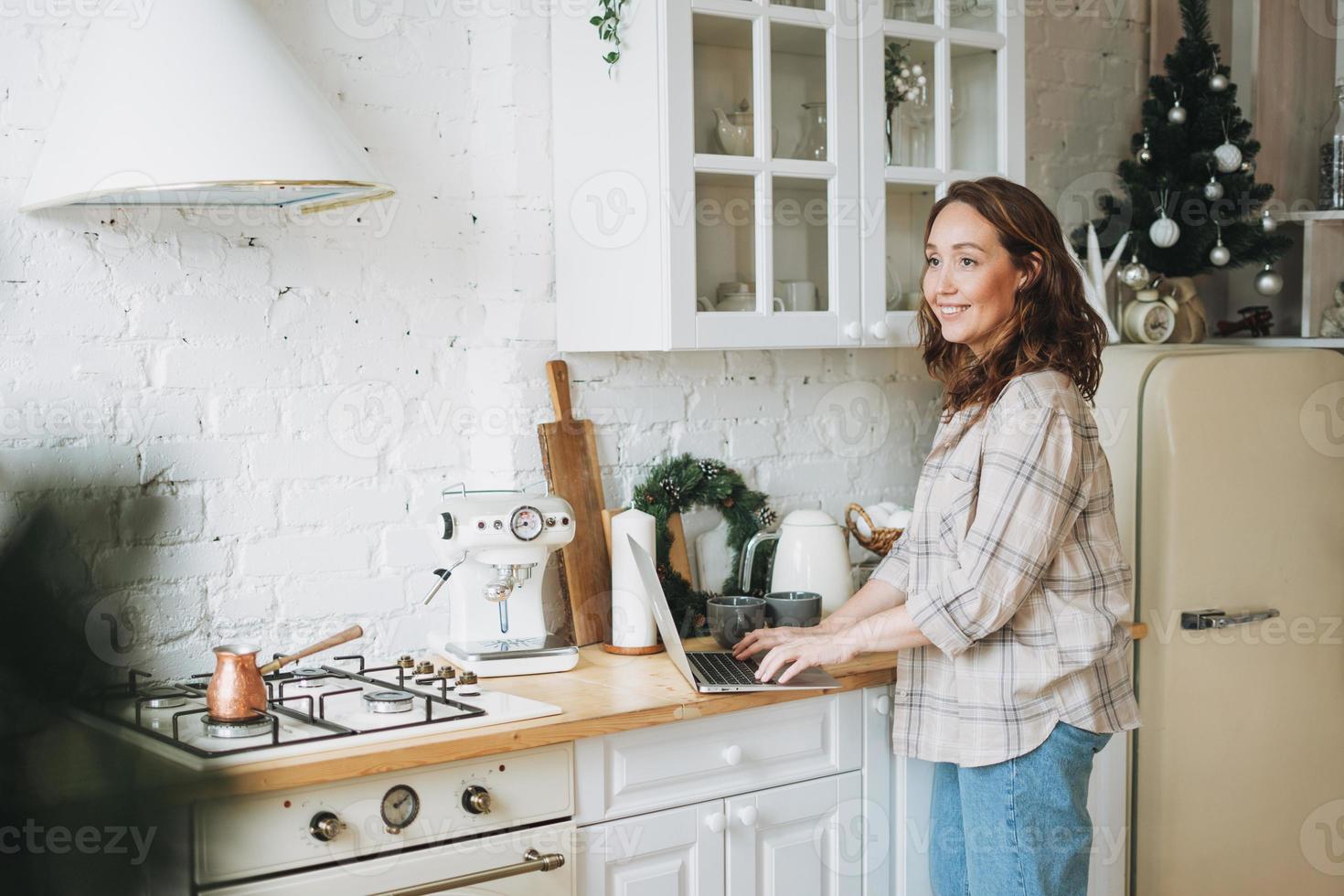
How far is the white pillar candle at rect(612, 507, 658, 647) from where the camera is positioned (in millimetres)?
2389

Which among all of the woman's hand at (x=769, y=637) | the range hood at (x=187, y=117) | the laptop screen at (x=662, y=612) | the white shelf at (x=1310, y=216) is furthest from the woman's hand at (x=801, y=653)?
the white shelf at (x=1310, y=216)

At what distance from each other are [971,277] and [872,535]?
83cm

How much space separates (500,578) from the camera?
221 cm

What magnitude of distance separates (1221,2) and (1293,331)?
2.94 ft

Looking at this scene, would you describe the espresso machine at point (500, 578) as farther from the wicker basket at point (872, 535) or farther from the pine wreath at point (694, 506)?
the wicker basket at point (872, 535)

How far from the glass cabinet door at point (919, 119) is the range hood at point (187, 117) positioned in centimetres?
104

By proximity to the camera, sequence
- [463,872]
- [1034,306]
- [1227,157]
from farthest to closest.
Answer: [1227,157] → [1034,306] → [463,872]

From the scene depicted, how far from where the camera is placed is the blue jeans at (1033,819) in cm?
200

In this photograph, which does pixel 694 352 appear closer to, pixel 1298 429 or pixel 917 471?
pixel 917 471

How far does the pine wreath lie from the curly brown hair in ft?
2.33

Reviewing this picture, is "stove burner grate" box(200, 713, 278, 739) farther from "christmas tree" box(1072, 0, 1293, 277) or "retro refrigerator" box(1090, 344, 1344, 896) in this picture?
"christmas tree" box(1072, 0, 1293, 277)

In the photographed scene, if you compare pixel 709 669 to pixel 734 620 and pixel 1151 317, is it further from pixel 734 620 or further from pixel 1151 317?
pixel 1151 317

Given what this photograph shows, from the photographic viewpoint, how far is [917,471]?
3.08m

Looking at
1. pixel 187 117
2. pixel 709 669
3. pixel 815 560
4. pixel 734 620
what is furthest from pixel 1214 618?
pixel 187 117
